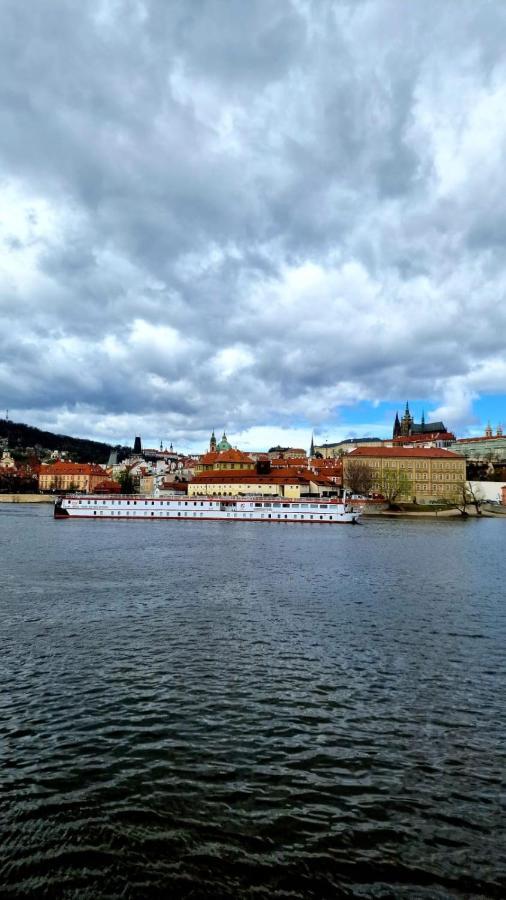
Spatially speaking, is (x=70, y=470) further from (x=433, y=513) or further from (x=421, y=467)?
(x=433, y=513)

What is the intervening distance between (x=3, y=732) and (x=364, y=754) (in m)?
6.49

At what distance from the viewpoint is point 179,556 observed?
4000 cm

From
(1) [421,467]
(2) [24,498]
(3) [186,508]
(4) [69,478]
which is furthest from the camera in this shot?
(4) [69,478]

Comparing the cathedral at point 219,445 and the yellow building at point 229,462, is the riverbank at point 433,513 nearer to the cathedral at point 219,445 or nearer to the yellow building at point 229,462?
the yellow building at point 229,462

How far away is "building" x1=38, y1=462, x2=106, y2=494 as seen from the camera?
191 meters

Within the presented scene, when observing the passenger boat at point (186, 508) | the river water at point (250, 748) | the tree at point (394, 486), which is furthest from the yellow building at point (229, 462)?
the river water at point (250, 748)

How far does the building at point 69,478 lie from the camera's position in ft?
627

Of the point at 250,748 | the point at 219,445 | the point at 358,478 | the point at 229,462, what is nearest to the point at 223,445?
the point at 219,445

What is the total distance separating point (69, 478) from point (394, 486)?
10966cm

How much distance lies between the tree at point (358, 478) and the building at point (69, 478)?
88545 mm

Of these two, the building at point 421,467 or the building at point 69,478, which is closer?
the building at point 421,467

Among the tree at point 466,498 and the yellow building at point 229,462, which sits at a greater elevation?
the yellow building at point 229,462

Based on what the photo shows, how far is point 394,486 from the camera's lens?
5192 inches

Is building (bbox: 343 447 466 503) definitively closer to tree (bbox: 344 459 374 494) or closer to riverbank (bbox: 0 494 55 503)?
tree (bbox: 344 459 374 494)
